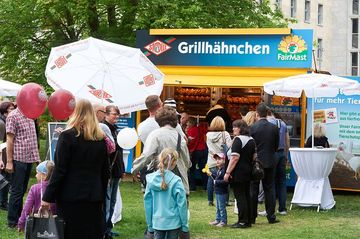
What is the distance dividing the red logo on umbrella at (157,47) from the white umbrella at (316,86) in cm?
371

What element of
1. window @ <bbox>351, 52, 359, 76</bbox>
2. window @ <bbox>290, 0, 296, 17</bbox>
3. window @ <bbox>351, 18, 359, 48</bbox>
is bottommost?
window @ <bbox>351, 52, 359, 76</bbox>

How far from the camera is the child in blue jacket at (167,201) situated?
291 inches

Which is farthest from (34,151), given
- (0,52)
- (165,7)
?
(0,52)

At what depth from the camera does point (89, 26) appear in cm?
2398

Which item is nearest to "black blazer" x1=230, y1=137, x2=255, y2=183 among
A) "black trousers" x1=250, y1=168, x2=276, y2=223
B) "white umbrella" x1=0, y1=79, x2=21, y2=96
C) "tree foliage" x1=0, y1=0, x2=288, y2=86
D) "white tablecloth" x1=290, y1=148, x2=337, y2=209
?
"black trousers" x1=250, y1=168, x2=276, y2=223

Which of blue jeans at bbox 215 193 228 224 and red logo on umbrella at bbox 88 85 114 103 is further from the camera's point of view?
blue jeans at bbox 215 193 228 224

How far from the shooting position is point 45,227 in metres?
6.57

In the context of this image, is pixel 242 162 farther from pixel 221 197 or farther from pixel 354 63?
pixel 354 63

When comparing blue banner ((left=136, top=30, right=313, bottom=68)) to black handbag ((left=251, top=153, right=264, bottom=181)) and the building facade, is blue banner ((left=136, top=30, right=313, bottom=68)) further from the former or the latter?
the building facade

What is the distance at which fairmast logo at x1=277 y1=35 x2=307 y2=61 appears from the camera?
15.3 meters

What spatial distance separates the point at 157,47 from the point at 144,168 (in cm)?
864

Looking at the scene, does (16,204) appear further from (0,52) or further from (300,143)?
(0,52)

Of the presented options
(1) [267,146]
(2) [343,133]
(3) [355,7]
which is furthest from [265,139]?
(3) [355,7]

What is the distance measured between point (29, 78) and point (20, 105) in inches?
626
